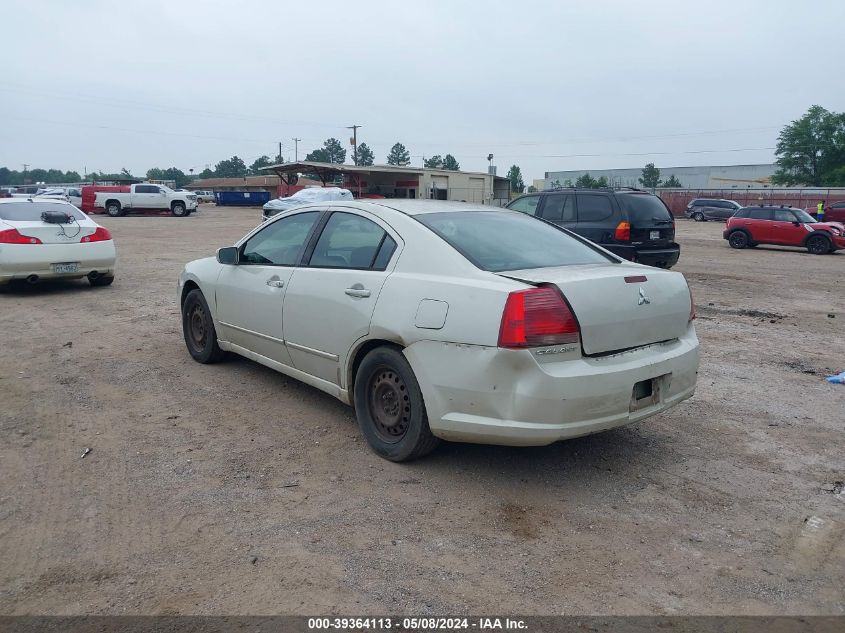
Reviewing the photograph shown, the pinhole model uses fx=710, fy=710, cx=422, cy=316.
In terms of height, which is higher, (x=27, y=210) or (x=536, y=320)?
(x=27, y=210)

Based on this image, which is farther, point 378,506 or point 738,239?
point 738,239

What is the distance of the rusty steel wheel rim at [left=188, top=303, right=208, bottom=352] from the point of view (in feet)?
21.1

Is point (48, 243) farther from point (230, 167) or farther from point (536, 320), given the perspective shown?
point (230, 167)

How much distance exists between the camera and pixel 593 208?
1205 centimetres

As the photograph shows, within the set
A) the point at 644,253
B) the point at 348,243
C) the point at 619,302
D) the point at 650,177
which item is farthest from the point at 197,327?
the point at 650,177

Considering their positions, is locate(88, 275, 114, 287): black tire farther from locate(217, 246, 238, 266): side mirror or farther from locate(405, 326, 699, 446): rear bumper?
locate(405, 326, 699, 446): rear bumper

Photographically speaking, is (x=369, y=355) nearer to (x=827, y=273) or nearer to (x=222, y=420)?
(x=222, y=420)

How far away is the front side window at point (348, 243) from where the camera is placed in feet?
15.1

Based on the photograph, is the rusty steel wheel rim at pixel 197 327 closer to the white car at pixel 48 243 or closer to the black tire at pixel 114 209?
the white car at pixel 48 243

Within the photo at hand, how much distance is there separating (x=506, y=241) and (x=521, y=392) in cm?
129

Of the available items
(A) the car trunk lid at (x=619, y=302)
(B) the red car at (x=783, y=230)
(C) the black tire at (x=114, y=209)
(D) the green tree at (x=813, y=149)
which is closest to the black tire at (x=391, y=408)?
(A) the car trunk lid at (x=619, y=302)

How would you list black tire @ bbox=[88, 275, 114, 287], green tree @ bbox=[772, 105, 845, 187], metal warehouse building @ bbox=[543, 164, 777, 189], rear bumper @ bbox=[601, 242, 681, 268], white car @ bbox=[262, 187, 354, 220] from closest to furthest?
black tire @ bbox=[88, 275, 114, 287] → rear bumper @ bbox=[601, 242, 681, 268] → white car @ bbox=[262, 187, 354, 220] → green tree @ bbox=[772, 105, 845, 187] → metal warehouse building @ bbox=[543, 164, 777, 189]

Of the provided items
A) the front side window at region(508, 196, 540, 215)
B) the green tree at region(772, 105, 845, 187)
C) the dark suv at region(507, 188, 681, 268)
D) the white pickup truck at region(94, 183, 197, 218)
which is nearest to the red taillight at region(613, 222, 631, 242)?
the dark suv at region(507, 188, 681, 268)

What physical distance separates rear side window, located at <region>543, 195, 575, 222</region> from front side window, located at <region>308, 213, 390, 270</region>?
306 inches
